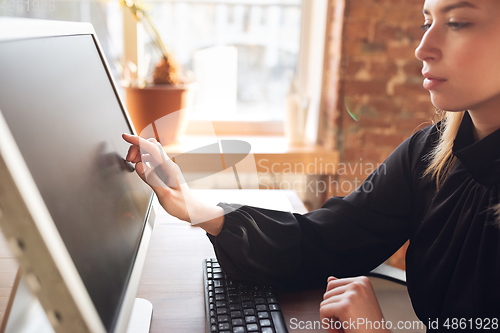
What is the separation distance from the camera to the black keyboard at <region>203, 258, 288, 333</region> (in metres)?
0.58

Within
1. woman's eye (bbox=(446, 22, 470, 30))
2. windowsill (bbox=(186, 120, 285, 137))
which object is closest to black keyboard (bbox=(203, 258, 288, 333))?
woman's eye (bbox=(446, 22, 470, 30))

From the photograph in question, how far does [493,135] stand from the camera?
2.23 feet

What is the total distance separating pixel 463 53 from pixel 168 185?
21.6 inches

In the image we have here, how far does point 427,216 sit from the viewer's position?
79 centimetres

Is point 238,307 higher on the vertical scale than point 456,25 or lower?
lower

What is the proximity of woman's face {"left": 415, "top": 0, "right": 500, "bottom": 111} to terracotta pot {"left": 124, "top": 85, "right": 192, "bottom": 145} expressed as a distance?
1118mm

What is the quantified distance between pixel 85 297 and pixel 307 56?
1.85 meters

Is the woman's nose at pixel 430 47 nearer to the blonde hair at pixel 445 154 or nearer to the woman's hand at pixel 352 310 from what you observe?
the blonde hair at pixel 445 154

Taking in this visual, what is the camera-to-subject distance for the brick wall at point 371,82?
169 centimetres

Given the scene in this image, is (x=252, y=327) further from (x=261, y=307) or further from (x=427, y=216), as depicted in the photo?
(x=427, y=216)

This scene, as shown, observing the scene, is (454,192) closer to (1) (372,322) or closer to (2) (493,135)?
(2) (493,135)

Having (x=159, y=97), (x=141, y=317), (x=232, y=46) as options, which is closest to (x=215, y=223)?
(x=141, y=317)

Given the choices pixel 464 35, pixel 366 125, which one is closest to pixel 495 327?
pixel 464 35

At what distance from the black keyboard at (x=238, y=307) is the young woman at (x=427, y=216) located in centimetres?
3
